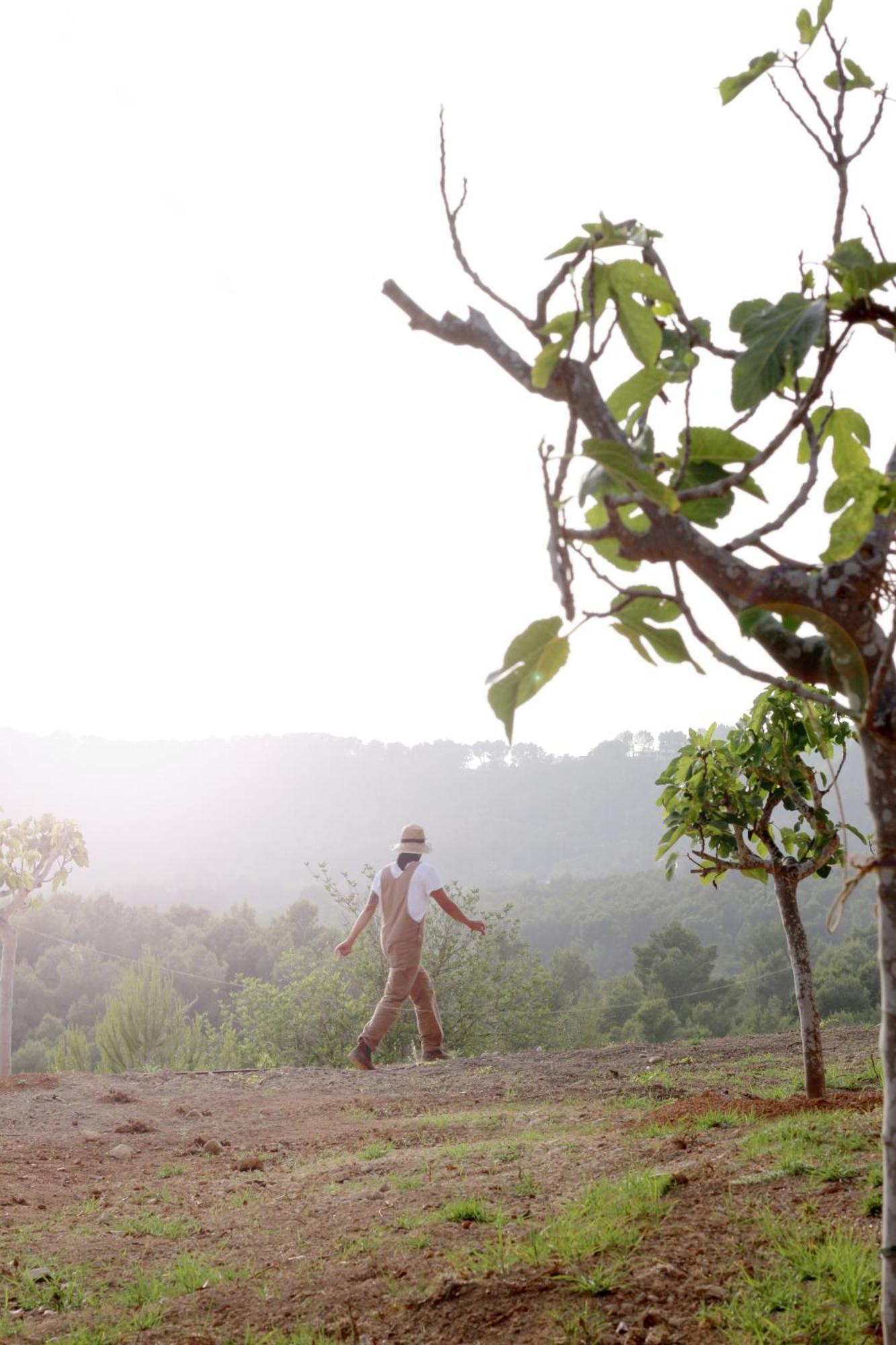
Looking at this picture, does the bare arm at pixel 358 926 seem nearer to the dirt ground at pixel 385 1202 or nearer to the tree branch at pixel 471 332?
the dirt ground at pixel 385 1202

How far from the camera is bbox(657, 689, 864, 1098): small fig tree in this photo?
455 cm

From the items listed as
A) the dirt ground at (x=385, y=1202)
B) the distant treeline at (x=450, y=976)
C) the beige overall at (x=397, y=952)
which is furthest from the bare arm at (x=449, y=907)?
the distant treeline at (x=450, y=976)

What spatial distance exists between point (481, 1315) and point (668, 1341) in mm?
459

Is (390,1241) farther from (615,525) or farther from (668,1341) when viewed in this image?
(615,525)

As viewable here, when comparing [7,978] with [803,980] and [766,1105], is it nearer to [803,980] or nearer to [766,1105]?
[766,1105]

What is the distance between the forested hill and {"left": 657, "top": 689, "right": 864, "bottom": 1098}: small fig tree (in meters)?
54.6

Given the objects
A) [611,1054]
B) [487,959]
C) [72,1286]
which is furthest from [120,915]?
[72,1286]

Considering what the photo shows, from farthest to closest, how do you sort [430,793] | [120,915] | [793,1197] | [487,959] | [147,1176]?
[430,793], [120,915], [487,959], [147,1176], [793,1197]

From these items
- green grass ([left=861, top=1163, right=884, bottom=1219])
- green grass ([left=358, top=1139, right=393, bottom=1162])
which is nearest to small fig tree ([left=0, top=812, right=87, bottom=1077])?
green grass ([left=358, top=1139, right=393, bottom=1162])

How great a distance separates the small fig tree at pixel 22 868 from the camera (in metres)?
11.0

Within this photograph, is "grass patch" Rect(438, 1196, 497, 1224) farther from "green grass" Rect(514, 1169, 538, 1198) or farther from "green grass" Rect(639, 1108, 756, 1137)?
"green grass" Rect(639, 1108, 756, 1137)

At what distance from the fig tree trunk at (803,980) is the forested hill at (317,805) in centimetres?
5457

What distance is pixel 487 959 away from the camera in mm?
17828

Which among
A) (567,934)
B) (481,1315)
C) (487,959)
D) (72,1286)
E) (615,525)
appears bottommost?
(567,934)
